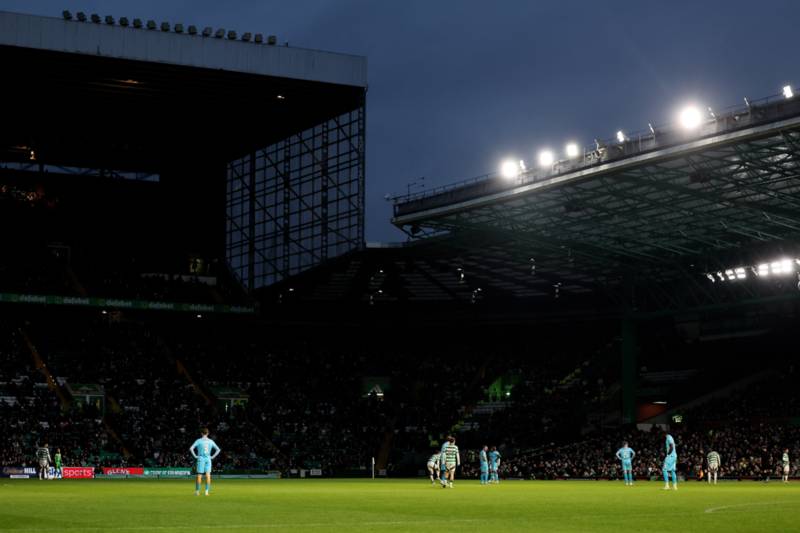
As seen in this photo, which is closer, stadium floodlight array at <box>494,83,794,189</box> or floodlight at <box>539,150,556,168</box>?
stadium floodlight array at <box>494,83,794,189</box>

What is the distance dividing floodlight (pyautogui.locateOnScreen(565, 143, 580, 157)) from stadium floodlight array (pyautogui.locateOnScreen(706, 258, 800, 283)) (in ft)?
51.7

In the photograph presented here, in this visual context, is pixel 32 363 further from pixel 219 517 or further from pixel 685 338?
pixel 219 517

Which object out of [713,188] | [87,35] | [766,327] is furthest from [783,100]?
[87,35]

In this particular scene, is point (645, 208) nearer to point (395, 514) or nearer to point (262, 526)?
point (395, 514)

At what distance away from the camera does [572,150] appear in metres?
51.6

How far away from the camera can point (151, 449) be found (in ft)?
221

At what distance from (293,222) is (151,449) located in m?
20.1

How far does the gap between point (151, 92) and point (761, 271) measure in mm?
39743

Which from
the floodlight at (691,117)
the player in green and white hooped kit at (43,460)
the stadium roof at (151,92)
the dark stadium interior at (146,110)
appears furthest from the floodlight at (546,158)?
the player in green and white hooped kit at (43,460)

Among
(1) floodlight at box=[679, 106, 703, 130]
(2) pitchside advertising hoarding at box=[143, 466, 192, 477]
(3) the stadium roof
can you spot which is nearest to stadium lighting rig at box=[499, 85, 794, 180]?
(1) floodlight at box=[679, 106, 703, 130]

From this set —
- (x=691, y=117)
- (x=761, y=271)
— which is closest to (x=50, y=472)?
(x=691, y=117)

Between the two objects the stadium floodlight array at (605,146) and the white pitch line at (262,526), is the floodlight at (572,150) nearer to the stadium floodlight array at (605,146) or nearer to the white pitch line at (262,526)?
the stadium floodlight array at (605,146)

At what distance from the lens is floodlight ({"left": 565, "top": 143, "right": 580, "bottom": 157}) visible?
5141 centimetres

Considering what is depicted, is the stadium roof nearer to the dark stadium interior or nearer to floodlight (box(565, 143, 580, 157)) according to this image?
the dark stadium interior
